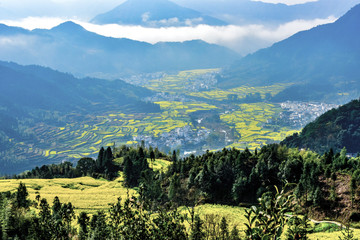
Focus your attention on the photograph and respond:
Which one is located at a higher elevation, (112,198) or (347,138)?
(347,138)

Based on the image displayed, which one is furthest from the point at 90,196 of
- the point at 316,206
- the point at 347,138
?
the point at 347,138

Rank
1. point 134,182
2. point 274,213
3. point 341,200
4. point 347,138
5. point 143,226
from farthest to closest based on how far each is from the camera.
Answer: point 347,138 < point 134,182 < point 341,200 < point 143,226 < point 274,213

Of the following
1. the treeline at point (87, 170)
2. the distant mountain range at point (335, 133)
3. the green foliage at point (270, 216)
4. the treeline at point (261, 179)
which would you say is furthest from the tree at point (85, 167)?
the green foliage at point (270, 216)

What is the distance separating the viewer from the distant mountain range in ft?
447

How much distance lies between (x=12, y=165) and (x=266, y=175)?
7629 inches

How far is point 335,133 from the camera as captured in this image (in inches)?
5502

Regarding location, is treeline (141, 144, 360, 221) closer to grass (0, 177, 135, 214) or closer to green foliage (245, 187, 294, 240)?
grass (0, 177, 135, 214)

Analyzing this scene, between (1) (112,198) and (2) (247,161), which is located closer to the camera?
(1) (112,198)

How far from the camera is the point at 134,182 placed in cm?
8831

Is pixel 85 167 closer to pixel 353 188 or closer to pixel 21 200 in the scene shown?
pixel 21 200

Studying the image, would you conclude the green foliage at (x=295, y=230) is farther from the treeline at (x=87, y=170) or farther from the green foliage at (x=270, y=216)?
the treeline at (x=87, y=170)

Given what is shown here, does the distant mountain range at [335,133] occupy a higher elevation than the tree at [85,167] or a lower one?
higher

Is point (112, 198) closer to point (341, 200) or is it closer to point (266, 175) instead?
point (266, 175)

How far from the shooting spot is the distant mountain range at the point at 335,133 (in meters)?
136
